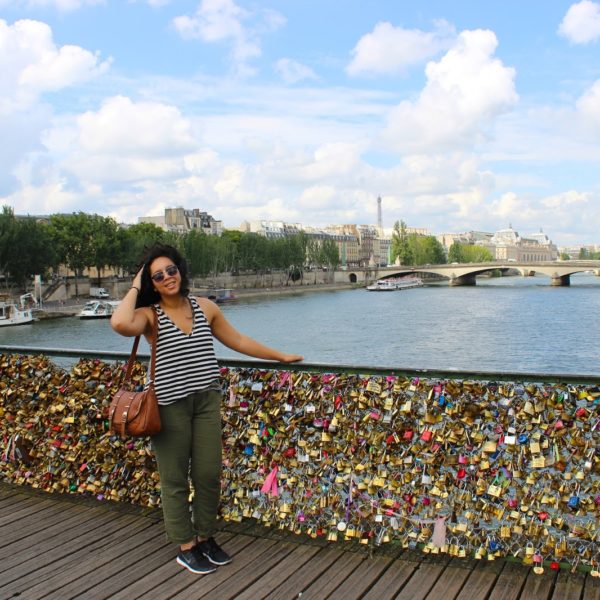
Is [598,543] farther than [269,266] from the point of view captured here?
No

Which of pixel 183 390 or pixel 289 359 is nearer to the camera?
pixel 183 390

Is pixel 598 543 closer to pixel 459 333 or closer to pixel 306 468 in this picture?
pixel 306 468

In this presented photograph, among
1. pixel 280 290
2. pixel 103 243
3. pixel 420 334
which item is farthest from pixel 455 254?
pixel 420 334

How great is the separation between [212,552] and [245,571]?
257 mm

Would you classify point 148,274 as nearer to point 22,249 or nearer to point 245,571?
point 245,571

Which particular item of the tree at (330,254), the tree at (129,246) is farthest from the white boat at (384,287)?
the tree at (129,246)

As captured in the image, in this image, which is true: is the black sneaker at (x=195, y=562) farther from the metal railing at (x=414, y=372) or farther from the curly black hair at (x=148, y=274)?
the curly black hair at (x=148, y=274)

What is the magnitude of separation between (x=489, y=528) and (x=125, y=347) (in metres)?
36.2

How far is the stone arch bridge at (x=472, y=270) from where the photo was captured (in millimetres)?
88125

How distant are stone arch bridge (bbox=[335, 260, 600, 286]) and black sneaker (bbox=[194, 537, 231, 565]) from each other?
3235 inches

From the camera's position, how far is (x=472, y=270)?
331 ft

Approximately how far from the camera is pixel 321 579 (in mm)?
4062

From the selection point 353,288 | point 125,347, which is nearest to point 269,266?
point 353,288

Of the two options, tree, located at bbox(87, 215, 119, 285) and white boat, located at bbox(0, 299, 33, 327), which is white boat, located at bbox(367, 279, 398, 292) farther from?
white boat, located at bbox(0, 299, 33, 327)
